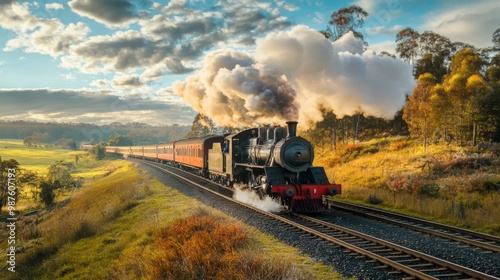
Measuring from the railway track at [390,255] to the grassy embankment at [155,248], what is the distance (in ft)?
3.83

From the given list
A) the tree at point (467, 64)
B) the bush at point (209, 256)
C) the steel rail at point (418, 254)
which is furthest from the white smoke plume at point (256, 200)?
the tree at point (467, 64)

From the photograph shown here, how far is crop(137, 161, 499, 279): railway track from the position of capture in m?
6.50

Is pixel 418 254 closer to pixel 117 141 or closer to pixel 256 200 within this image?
pixel 256 200

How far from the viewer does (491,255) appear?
781 centimetres

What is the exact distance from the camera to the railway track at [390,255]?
6500mm

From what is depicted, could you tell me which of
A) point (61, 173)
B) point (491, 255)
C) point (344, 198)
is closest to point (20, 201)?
point (61, 173)

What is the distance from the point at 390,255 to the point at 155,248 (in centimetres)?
589

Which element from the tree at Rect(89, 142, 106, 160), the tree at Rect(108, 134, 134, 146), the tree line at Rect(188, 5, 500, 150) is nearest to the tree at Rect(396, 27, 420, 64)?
the tree line at Rect(188, 5, 500, 150)

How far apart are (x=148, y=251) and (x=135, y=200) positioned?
33.0ft

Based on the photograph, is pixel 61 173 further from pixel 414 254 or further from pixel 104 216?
pixel 414 254

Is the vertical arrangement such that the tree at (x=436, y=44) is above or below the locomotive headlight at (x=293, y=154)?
above

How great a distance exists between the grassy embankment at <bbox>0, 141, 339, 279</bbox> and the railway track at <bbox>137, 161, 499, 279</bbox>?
1.17 m

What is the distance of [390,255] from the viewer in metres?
7.79

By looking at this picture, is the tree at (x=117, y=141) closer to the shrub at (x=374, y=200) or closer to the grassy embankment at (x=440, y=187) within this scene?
the grassy embankment at (x=440, y=187)
